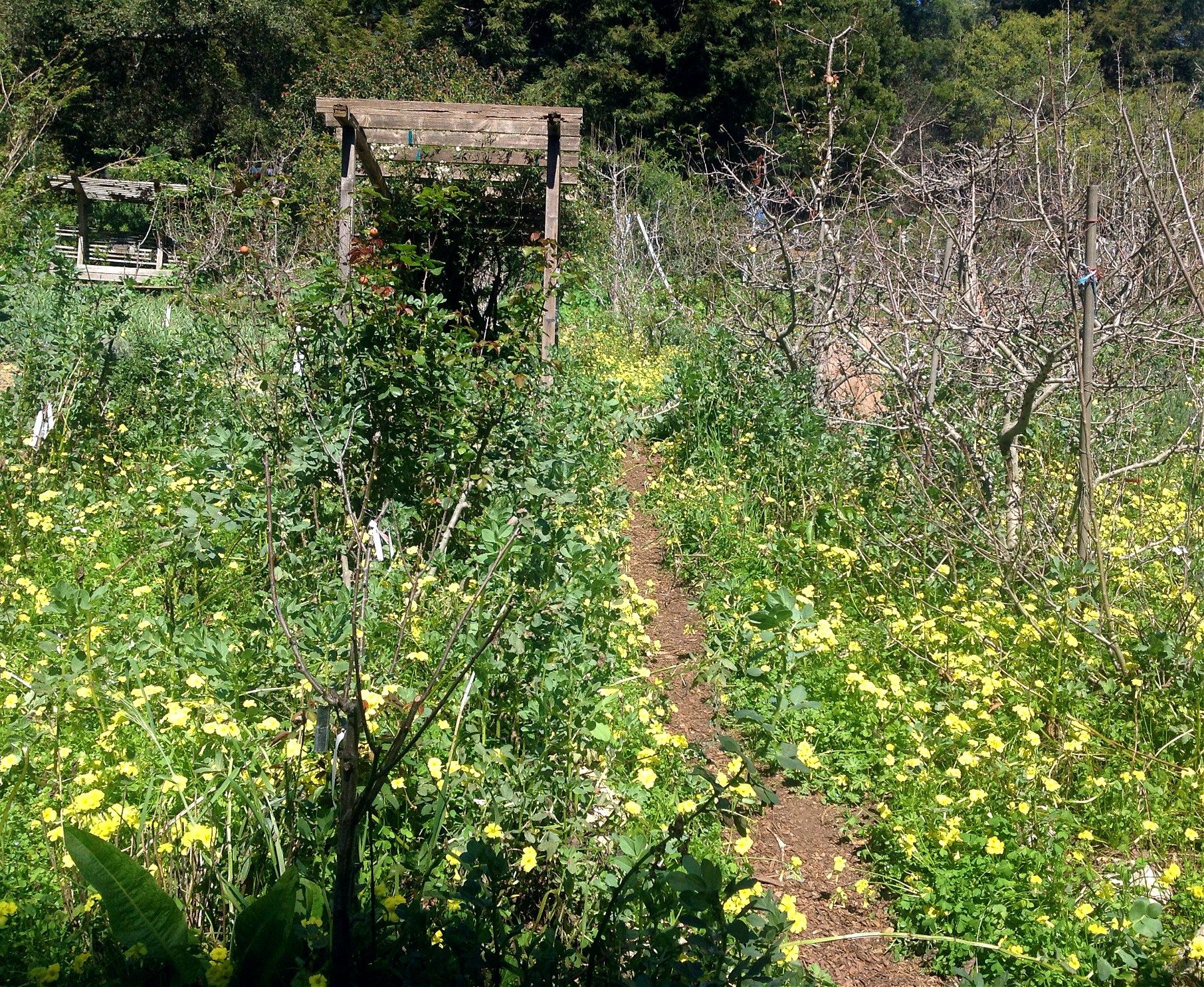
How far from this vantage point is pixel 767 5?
23609mm

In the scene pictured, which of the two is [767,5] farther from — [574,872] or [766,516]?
[574,872]

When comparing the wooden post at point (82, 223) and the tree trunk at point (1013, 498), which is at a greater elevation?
the wooden post at point (82, 223)

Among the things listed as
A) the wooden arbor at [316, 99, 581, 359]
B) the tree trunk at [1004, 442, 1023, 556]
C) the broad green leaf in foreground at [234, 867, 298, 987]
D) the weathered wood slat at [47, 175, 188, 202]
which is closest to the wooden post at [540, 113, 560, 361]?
the wooden arbor at [316, 99, 581, 359]

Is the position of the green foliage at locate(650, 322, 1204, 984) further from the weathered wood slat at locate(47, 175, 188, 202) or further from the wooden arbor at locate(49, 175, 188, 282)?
the weathered wood slat at locate(47, 175, 188, 202)

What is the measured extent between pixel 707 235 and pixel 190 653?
33.0 feet

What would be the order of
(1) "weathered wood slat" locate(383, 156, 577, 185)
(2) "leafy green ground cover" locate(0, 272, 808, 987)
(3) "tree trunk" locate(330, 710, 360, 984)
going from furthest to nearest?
(1) "weathered wood slat" locate(383, 156, 577, 185) → (2) "leafy green ground cover" locate(0, 272, 808, 987) → (3) "tree trunk" locate(330, 710, 360, 984)

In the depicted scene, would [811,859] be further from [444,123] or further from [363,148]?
[363,148]

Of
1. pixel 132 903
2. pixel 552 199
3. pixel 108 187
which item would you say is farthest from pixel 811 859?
pixel 108 187

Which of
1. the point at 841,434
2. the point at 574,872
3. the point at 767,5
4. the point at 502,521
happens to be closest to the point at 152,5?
the point at 767,5

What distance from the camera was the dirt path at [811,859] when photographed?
9.12ft

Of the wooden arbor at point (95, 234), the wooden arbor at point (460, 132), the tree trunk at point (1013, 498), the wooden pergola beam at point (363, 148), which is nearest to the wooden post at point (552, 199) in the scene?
the wooden arbor at point (460, 132)

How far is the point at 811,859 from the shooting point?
3.22 m

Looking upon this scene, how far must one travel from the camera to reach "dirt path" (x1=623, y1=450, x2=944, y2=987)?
278cm

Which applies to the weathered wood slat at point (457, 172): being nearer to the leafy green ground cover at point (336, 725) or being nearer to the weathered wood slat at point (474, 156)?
the weathered wood slat at point (474, 156)
